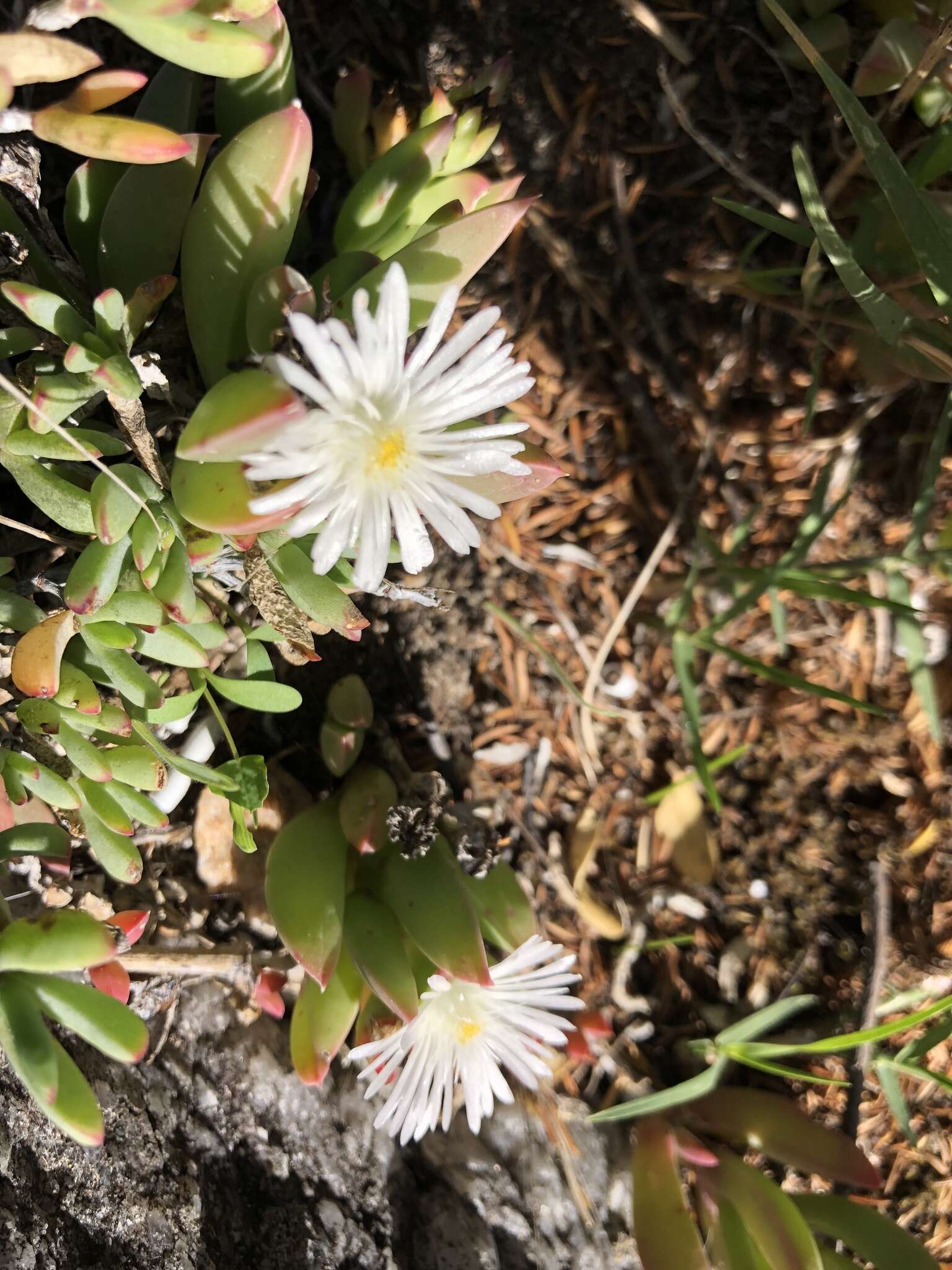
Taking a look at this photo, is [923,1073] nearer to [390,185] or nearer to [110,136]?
[390,185]

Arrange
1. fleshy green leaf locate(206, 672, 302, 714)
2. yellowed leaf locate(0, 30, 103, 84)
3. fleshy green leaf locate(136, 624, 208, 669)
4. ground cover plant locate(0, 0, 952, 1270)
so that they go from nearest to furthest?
yellowed leaf locate(0, 30, 103, 84)
ground cover plant locate(0, 0, 952, 1270)
fleshy green leaf locate(136, 624, 208, 669)
fleshy green leaf locate(206, 672, 302, 714)

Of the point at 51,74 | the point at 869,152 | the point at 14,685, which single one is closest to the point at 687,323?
the point at 869,152

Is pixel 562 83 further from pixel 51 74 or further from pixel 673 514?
pixel 51 74

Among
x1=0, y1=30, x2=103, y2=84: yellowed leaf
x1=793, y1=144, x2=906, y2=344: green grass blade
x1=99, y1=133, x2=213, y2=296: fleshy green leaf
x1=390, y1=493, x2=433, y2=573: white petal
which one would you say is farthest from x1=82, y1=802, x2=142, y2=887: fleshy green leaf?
x1=793, y1=144, x2=906, y2=344: green grass blade

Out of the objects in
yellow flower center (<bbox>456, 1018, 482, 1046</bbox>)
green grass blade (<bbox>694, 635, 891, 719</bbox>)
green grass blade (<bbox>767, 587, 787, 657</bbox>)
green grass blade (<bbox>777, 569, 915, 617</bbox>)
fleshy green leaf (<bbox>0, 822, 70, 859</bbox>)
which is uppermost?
green grass blade (<bbox>777, 569, 915, 617</bbox>)

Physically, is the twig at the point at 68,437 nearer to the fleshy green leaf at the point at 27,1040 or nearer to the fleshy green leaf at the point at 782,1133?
the fleshy green leaf at the point at 27,1040

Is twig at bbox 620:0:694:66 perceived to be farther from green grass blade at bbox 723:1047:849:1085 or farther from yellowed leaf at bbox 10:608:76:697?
A: green grass blade at bbox 723:1047:849:1085

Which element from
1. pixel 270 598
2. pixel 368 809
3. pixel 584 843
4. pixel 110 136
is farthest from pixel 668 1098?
pixel 110 136

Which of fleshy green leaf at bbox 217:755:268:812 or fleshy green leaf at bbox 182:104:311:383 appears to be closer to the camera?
fleshy green leaf at bbox 182:104:311:383
